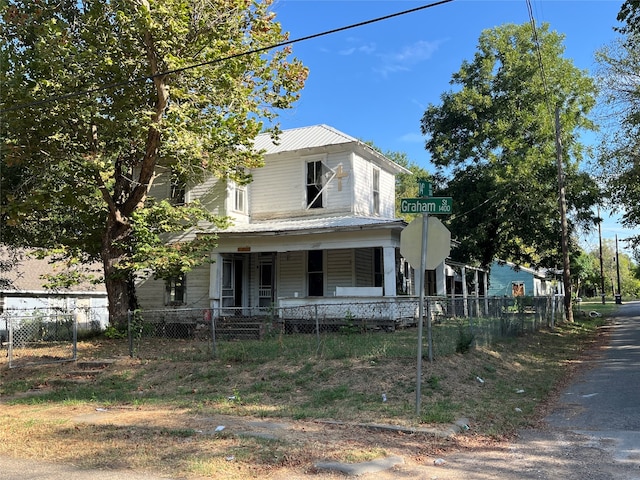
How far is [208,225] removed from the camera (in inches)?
793

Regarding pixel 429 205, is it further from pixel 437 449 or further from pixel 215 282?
pixel 215 282

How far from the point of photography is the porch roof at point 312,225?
54.2ft

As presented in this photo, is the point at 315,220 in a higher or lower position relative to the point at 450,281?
higher

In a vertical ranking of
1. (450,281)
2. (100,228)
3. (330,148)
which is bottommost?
(450,281)

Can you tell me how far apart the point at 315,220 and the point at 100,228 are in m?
7.18

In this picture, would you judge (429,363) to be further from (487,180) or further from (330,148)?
(487,180)

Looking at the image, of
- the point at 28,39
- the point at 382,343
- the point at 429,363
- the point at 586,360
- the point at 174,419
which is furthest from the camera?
the point at 28,39

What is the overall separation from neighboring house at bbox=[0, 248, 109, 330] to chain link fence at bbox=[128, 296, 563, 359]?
680 centimetres

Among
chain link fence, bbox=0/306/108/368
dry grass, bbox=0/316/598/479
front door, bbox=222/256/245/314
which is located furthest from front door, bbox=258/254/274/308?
dry grass, bbox=0/316/598/479

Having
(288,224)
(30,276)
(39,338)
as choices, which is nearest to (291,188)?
(288,224)

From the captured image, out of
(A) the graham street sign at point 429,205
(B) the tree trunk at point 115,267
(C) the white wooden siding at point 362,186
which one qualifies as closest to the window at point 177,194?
(B) the tree trunk at point 115,267

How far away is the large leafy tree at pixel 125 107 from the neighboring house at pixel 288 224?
2340 millimetres

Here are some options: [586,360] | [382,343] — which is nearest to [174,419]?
[382,343]

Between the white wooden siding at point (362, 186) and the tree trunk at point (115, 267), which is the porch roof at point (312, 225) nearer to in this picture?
the white wooden siding at point (362, 186)
